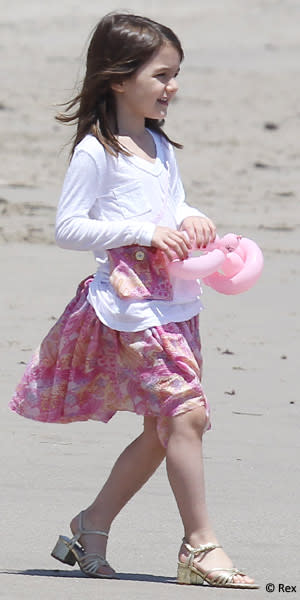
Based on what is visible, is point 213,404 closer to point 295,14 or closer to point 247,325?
point 247,325

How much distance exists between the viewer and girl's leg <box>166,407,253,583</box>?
141 inches

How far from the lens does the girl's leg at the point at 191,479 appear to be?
3578mm

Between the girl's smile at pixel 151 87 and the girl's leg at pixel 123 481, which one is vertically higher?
the girl's smile at pixel 151 87

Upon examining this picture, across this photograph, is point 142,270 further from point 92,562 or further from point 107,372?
point 92,562

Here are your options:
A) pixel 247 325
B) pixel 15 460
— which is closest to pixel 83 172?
pixel 15 460

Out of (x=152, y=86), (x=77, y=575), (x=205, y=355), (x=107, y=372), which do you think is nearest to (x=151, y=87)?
(x=152, y=86)

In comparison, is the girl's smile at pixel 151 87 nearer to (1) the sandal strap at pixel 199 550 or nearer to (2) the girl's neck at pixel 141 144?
(2) the girl's neck at pixel 141 144

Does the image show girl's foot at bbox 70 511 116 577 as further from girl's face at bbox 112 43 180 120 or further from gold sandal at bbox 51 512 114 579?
girl's face at bbox 112 43 180 120

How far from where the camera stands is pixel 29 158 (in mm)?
12445

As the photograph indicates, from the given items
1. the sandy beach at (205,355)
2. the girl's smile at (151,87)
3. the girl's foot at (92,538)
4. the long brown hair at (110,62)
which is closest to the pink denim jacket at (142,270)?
the long brown hair at (110,62)

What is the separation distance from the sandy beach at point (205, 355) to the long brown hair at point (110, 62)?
323 mm

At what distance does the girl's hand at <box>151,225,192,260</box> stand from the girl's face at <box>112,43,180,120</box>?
384mm

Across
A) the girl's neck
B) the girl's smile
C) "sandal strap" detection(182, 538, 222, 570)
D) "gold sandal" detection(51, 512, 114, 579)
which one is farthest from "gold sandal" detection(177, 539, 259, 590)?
the girl's smile

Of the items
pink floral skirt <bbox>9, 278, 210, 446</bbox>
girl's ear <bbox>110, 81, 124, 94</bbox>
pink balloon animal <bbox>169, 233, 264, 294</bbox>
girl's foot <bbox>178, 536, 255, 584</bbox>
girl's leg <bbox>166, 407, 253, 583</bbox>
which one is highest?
girl's ear <bbox>110, 81, 124, 94</bbox>
